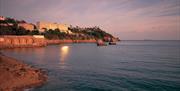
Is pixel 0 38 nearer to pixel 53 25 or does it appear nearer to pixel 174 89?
pixel 174 89

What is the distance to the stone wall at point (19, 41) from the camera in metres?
85.5

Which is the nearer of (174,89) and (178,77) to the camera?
(174,89)

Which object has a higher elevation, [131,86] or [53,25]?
[53,25]

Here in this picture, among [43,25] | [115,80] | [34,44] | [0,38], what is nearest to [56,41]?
[43,25]

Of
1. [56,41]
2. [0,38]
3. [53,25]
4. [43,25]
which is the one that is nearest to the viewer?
[0,38]

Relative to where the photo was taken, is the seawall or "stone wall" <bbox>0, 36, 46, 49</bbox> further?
the seawall

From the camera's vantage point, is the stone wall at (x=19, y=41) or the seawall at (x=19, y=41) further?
the seawall at (x=19, y=41)

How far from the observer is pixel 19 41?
94250mm

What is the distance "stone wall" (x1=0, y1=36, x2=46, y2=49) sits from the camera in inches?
3366

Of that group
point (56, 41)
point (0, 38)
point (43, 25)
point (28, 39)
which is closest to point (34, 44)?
point (28, 39)

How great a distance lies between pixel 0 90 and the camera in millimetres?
15867

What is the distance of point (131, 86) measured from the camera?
2003 cm

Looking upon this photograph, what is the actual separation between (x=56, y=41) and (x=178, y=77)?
141773 mm

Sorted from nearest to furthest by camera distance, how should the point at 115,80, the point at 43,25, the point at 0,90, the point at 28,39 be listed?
the point at 0,90, the point at 115,80, the point at 28,39, the point at 43,25
